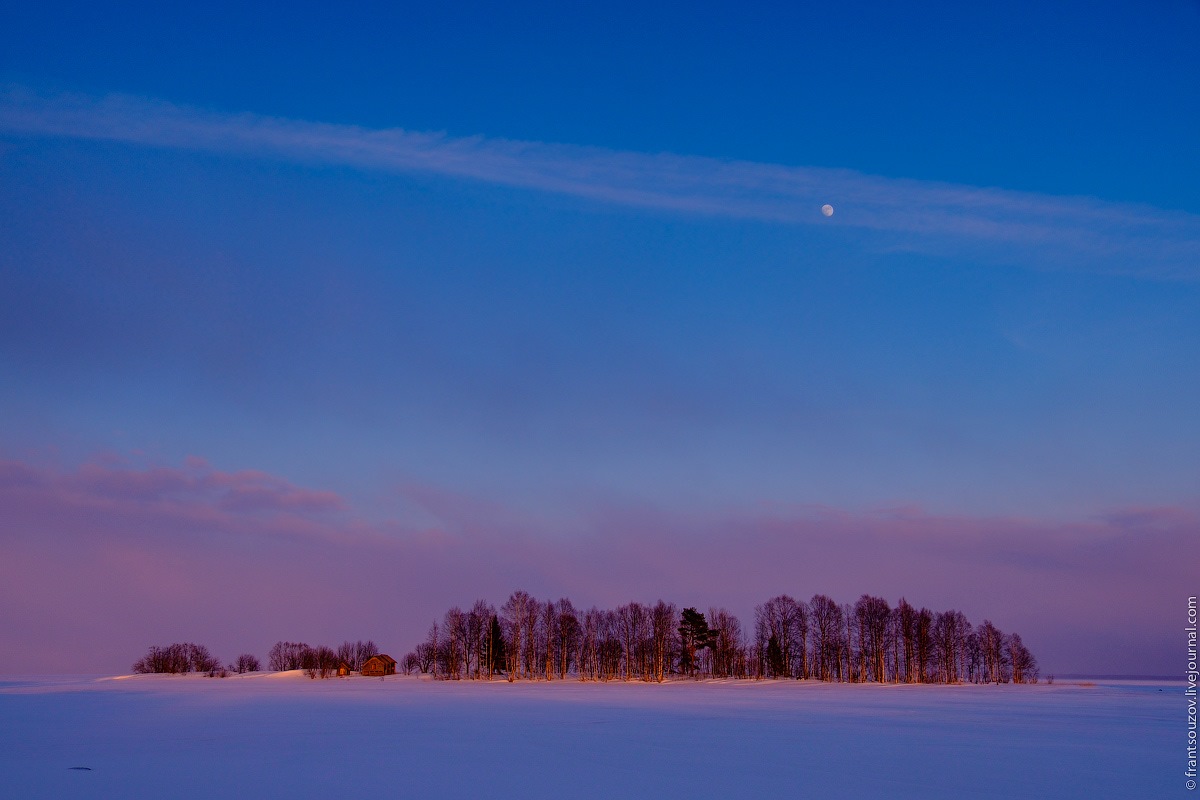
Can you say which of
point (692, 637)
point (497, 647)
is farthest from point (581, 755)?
point (497, 647)

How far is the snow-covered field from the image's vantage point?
38.9 ft

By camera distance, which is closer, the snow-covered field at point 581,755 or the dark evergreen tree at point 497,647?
the snow-covered field at point 581,755

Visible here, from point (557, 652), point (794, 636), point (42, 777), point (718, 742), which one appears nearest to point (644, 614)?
point (557, 652)

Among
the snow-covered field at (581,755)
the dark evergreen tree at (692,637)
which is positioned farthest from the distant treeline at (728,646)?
the snow-covered field at (581,755)

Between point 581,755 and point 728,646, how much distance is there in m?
98.9

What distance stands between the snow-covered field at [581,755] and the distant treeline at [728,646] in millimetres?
70392

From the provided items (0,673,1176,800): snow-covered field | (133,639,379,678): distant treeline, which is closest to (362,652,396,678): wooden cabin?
(133,639,379,678): distant treeline

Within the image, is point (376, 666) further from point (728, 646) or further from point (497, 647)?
point (728, 646)

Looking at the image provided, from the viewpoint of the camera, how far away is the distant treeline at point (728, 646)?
97500 millimetres

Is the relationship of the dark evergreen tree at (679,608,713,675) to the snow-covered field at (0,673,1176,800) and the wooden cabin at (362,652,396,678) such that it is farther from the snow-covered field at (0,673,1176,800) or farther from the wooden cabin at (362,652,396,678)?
the snow-covered field at (0,673,1176,800)

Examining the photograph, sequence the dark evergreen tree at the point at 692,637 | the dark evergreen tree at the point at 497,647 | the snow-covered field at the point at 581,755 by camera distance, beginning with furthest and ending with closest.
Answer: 1. the dark evergreen tree at the point at 497,647
2. the dark evergreen tree at the point at 692,637
3. the snow-covered field at the point at 581,755

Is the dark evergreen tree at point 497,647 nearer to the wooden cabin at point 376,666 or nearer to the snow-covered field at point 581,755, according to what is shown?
the wooden cabin at point 376,666

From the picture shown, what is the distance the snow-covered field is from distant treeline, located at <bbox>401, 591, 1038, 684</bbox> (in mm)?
70392

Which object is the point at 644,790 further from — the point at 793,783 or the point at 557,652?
the point at 557,652
